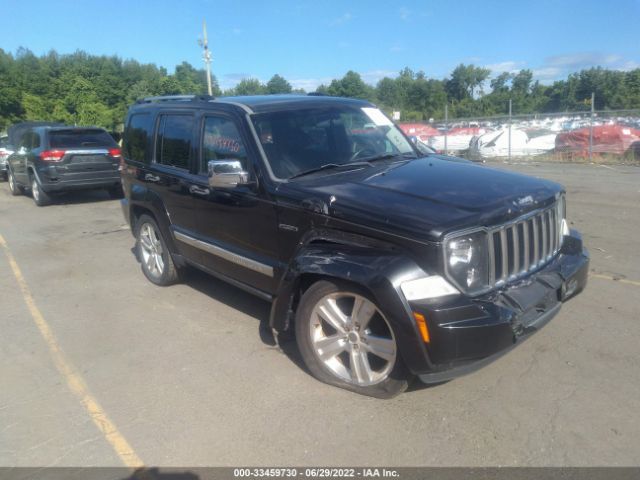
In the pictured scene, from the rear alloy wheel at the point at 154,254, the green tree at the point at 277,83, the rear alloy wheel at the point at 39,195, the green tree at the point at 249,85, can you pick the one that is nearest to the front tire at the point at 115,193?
the rear alloy wheel at the point at 39,195

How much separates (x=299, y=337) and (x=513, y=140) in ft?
65.2

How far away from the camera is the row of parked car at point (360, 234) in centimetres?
316

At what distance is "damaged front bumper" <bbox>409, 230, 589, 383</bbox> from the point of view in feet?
10.0

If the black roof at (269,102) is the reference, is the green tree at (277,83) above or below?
above

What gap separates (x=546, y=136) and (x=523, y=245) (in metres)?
19.4

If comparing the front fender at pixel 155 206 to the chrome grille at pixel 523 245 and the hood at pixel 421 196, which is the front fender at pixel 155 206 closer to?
the hood at pixel 421 196

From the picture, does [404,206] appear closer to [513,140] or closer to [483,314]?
[483,314]

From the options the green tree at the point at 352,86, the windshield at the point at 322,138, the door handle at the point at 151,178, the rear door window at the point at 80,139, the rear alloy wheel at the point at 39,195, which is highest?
the green tree at the point at 352,86

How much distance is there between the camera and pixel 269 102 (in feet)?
15.7

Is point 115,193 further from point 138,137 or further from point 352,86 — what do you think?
point 352,86

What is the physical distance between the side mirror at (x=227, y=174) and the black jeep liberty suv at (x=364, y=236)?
0.01m

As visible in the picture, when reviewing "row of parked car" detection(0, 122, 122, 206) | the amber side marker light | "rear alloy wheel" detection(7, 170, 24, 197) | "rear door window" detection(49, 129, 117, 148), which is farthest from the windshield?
"rear alloy wheel" detection(7, 170, 24, 197)

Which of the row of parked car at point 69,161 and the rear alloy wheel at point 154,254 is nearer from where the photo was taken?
the rear alloy wheel at point 154,254

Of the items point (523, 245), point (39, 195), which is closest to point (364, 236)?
point (523, 245)
